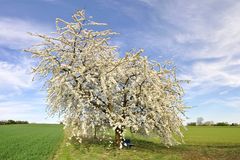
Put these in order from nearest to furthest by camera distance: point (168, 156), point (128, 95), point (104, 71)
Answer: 1. point (168, 156)
2. point (104, 71)
3. point (128, 95)

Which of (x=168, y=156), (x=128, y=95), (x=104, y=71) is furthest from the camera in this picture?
(x=128, y=95)

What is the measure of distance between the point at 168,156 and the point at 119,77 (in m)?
7.67

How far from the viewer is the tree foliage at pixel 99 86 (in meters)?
26.3

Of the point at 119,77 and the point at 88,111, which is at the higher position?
the point at 119,77

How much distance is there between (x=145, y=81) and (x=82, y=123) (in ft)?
20.2

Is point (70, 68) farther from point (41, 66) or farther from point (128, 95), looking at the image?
point (128, 95)

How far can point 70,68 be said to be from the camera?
2633 centimetres

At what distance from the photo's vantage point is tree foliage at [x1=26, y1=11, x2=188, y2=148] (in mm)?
26266

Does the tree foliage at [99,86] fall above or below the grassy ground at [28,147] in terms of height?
above

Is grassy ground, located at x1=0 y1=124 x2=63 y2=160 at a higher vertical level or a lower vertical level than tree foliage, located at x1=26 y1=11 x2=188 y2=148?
lower

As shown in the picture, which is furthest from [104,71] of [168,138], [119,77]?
[168,138]

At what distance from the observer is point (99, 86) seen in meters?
26.8

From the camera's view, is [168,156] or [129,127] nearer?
[168,156]

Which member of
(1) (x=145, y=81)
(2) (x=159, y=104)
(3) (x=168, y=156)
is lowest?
(3) (x=168, y=156)
